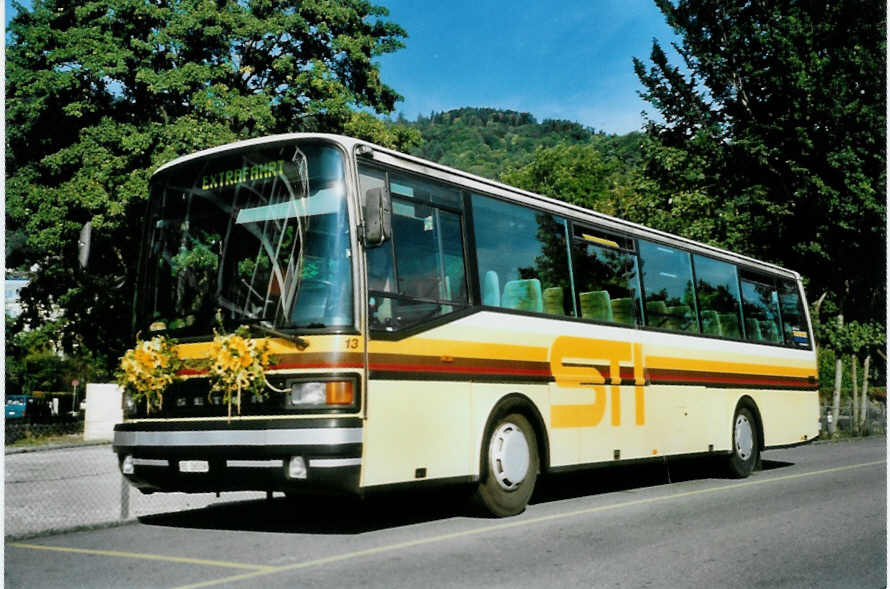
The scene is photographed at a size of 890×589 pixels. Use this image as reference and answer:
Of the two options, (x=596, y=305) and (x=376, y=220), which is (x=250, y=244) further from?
(x=596, y=305)

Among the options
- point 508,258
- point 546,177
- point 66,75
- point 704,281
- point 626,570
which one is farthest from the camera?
point 546,177

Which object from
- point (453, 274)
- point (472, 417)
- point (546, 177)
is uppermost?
point (546, 177)

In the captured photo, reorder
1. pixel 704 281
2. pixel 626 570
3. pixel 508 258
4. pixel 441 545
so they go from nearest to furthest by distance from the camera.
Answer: pixel 626 570 → pixel 441 545 → pixel 508 258 → pixel 704 281

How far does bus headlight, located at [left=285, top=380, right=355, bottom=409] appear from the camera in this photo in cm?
794

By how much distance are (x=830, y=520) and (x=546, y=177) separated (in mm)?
63879

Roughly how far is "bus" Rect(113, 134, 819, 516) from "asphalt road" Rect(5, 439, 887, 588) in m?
0.55

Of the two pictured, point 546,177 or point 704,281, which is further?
point 546,177

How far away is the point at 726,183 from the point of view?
91.5 ft

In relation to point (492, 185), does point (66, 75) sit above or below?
above

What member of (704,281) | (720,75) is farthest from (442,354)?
(720,75)

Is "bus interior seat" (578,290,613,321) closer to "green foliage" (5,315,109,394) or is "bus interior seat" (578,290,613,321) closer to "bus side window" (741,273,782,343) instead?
"bus side window" (741,273,782,343)

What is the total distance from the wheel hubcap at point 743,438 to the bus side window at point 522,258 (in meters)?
4.92

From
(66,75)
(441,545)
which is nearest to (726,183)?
(66,75)

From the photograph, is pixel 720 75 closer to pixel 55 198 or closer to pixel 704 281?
pixel 704 281
